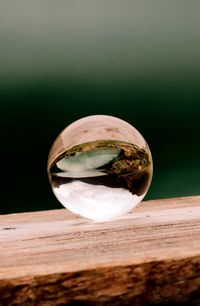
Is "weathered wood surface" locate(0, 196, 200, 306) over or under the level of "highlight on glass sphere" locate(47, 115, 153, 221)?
under

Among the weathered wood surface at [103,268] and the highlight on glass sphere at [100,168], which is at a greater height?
the highlight on glass sphere at [100,168]

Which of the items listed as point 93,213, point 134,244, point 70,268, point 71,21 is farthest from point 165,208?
point 71,21

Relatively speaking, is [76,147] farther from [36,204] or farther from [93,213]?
[36,204]

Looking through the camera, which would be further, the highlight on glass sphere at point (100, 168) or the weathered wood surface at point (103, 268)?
the highlight on glass sphere at point (100, 168)

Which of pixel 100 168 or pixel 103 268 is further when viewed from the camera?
pixel 100 168

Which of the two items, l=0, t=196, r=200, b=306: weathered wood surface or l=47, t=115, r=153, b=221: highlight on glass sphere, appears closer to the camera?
l=0, t=196, r=200, b=306: weathered wood surface
